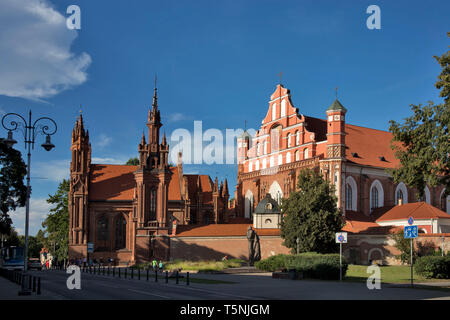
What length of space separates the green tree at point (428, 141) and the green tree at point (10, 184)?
3494 centimetres

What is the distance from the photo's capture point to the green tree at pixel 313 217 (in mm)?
45531

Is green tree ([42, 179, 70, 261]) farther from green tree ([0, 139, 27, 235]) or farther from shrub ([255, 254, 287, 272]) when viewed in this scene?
shrub ([255, 254, 287, 272])

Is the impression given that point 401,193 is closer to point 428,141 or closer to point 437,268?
point 437,268

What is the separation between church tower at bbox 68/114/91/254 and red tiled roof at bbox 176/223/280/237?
54.8 ft

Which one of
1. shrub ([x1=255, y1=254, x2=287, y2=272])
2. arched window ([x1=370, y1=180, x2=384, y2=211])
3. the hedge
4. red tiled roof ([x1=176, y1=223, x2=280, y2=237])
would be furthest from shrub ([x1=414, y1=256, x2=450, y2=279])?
arched window ([x1=370, y1=180, x2=384, y2=211])

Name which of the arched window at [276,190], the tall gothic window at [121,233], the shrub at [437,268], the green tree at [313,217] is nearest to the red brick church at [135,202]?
the tall gothic window at [121,233]

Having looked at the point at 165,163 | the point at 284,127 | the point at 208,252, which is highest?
the point at 284,127

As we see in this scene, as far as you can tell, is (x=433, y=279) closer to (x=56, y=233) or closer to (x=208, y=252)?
(x=208, y=252)

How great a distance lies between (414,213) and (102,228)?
41.6 m

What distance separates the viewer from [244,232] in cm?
5781

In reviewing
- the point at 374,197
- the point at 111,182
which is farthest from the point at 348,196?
the point at 111,182
